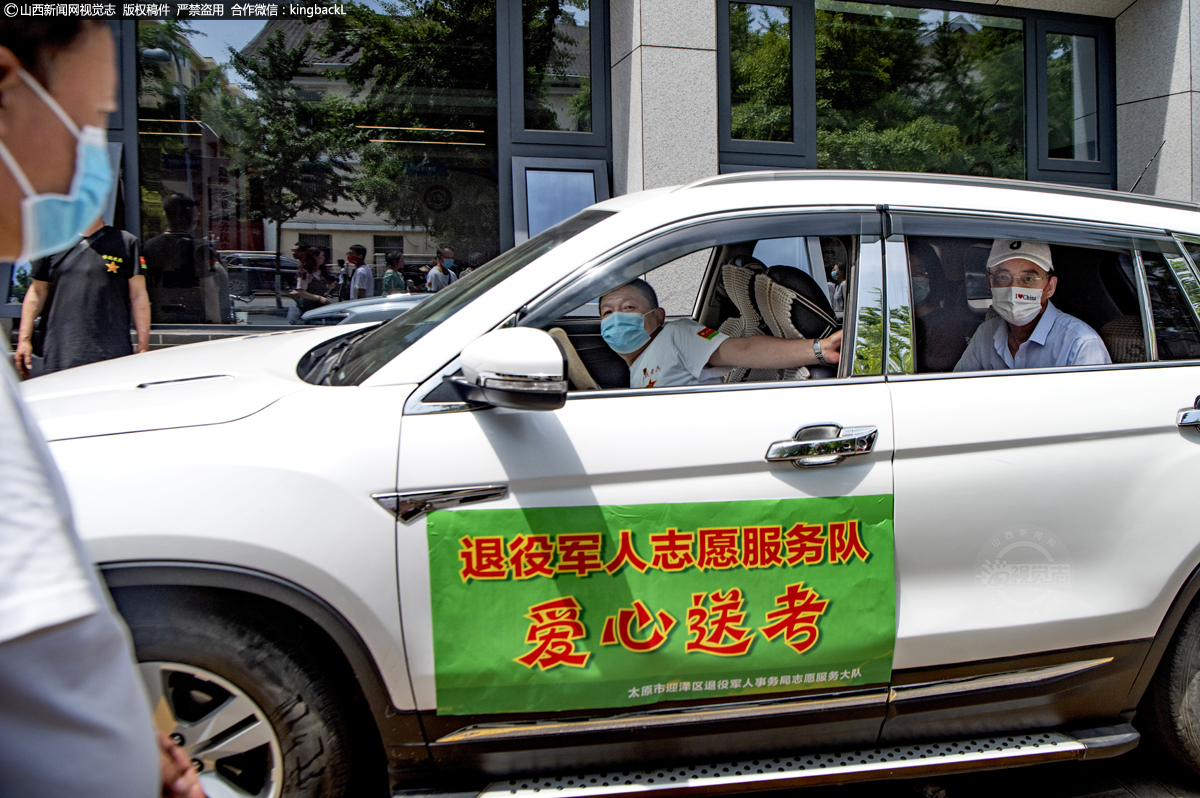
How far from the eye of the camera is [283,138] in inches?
366

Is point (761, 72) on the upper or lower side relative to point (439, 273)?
upper

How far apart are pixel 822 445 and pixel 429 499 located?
100 cm

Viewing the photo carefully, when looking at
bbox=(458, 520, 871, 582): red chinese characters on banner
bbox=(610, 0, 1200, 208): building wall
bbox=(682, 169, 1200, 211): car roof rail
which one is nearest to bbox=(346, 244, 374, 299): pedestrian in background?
bbox=(610, 0, 1200, 208): building wall

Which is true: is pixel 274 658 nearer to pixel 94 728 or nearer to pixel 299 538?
pixel 299 538

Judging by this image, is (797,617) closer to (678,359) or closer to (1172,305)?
(678,359)

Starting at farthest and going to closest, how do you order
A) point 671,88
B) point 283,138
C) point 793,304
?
point 283,138 → point 671,88 → point 793,304

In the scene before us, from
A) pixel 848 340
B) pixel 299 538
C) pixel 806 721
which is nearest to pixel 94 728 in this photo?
pixel 299 538

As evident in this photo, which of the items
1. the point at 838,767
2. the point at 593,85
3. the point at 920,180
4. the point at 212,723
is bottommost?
the point at 838,767

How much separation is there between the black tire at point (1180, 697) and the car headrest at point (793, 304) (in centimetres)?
142

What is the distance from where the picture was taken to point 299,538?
1.99 meters

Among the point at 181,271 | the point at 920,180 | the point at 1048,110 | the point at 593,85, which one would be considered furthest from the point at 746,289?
the point at 1048,110

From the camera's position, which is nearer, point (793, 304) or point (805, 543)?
point (805, 543)

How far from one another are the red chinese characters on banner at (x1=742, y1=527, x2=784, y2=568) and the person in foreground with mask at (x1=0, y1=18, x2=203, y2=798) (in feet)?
5.37

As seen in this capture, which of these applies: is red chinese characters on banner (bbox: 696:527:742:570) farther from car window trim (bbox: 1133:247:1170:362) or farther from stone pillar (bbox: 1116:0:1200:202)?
stone pillar (bbox: 1116:0:1200:202)
